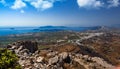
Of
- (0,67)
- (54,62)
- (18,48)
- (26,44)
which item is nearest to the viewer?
(0,67)

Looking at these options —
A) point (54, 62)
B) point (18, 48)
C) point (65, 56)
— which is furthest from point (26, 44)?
point (54, 62)

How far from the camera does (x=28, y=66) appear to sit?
65.0 metres

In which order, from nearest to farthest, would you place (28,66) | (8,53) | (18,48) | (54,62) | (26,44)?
(8,53) → (28,66) → (54,62) → (18,48) → (26,44)

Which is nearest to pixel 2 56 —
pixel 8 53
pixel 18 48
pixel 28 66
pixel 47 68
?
pixel 8 53

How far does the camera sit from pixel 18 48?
10425 cm

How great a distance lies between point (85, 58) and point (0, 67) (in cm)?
9686

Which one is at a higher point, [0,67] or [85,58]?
[0,67]

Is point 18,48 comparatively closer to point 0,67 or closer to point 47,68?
point 47,68

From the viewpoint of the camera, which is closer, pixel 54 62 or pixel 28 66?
pixel 28 66

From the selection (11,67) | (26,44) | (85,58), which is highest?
(11,67)

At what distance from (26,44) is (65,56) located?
88.6ft

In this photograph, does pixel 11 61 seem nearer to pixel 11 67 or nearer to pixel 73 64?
pixel 11 67

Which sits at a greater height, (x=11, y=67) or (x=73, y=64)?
(x=11, y=67)

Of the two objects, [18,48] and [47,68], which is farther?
[18,48]
